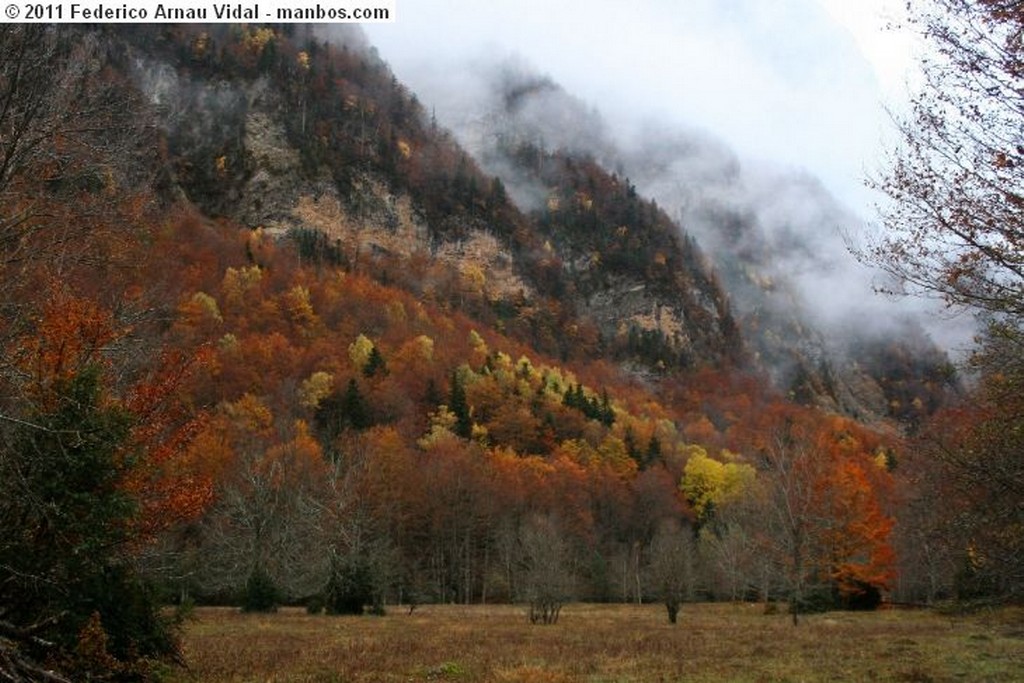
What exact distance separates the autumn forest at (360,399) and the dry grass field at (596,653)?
2238 millimetres

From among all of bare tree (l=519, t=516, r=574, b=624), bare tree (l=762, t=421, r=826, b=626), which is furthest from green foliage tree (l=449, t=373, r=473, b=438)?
bare tree (l=519, t=516, r=574, b=624)

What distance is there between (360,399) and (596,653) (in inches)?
2445

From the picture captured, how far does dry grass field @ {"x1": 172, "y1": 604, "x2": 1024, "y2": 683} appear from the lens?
44.4ft

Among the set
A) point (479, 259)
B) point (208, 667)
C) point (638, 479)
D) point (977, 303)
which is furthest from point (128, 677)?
point (479, 259)

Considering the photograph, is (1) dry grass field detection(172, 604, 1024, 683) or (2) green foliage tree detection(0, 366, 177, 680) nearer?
(2) green foliage tree detection(0, 366, 177, 680)

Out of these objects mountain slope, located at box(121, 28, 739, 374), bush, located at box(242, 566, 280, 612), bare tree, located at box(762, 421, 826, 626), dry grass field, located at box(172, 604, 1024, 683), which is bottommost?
bush, located at box(242, 566, 280, 612)

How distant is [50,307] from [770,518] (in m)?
38.5

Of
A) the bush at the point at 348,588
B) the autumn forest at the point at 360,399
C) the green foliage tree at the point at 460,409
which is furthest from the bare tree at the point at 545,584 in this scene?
the green foliage tree at the point at 460,409

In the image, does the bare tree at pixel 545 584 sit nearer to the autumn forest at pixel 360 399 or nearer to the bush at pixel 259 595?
the autumn forest at pixel 360 399

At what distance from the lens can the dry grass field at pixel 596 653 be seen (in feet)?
44.4

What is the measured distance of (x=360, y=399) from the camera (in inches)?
3059

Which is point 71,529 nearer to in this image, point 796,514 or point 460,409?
point 796,514

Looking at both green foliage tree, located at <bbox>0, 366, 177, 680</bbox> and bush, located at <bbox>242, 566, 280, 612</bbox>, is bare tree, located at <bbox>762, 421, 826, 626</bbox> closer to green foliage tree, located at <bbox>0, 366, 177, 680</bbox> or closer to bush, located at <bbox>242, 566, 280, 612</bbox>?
bush, located at <bbox>242, 566, 280, 612</bbox>

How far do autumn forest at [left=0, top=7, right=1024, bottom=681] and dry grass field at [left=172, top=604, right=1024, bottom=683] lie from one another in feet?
7.34
